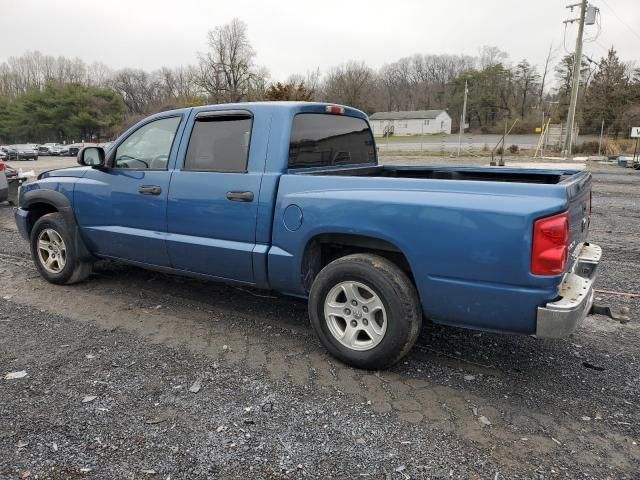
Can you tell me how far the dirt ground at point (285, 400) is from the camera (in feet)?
8.48

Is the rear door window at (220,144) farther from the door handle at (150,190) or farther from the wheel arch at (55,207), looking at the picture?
the wheel arch at (55,207)

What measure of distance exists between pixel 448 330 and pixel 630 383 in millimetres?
1398

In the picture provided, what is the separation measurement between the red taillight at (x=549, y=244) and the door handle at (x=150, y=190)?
3.15m

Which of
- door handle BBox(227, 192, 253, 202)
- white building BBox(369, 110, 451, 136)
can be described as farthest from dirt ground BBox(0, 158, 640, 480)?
white building BBox(369, 110, 451, 136)

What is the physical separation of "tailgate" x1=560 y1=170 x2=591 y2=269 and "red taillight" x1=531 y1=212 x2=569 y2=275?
0.70 feet

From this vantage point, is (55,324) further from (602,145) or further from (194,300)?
(602,145)

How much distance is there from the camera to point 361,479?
2.46 metres

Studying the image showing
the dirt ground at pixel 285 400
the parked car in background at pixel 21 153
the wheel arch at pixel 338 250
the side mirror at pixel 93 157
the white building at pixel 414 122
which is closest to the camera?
the dirt ground at pixel 285 400

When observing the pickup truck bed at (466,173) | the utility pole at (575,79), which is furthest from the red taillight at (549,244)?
the utility pole at (575,79)

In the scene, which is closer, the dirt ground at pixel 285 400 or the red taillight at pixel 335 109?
the dirt ground at pixel 285 400

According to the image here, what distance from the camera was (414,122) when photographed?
85438 millimetres

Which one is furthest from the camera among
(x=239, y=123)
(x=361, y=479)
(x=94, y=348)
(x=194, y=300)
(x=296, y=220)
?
(x=194, y=300)

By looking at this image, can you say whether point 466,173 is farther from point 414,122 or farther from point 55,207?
point 414,122

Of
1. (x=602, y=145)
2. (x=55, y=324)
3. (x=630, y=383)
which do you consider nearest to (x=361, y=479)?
(x=630, y=383)
